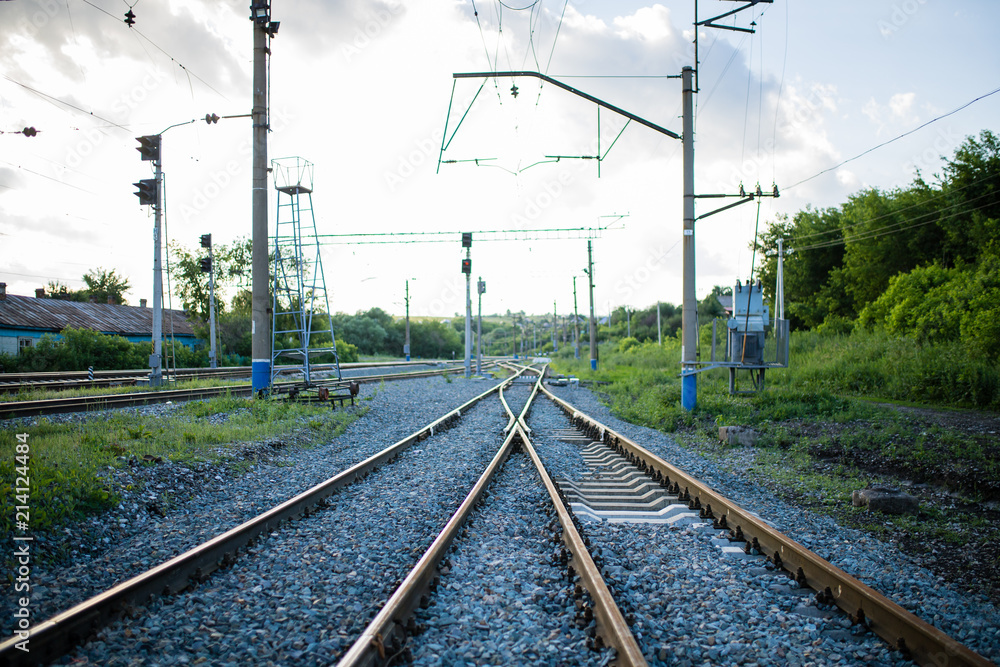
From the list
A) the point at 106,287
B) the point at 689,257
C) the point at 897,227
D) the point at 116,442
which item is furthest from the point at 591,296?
the point at 106,287

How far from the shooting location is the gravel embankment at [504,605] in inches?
120

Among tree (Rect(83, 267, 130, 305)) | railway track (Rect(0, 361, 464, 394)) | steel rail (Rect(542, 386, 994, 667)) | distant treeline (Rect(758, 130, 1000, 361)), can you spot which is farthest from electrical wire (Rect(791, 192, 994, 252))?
tree (Rect(83, 267, 130, 305))

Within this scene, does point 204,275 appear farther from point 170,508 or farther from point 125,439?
point 170,508

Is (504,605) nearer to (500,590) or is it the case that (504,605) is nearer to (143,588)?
(500,590)

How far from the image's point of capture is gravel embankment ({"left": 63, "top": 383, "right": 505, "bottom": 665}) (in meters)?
3.08

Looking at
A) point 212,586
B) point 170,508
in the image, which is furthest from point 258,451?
point 212,586

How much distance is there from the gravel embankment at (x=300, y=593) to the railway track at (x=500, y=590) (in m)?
0.01

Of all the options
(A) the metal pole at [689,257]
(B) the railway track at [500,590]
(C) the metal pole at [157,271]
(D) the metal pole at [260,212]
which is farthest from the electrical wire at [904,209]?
(C) the metal pole at [157,271]

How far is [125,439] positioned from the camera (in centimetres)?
796

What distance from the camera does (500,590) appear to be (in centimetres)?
386

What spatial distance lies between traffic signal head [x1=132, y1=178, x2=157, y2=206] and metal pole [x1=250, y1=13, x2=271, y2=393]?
4.44m

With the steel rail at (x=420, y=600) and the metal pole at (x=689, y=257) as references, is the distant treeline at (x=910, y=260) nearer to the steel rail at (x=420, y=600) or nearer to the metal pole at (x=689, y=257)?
the metal pole at (x=689, y=257)

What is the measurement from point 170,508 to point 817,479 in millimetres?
7901

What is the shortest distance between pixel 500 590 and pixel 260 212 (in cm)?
1244
